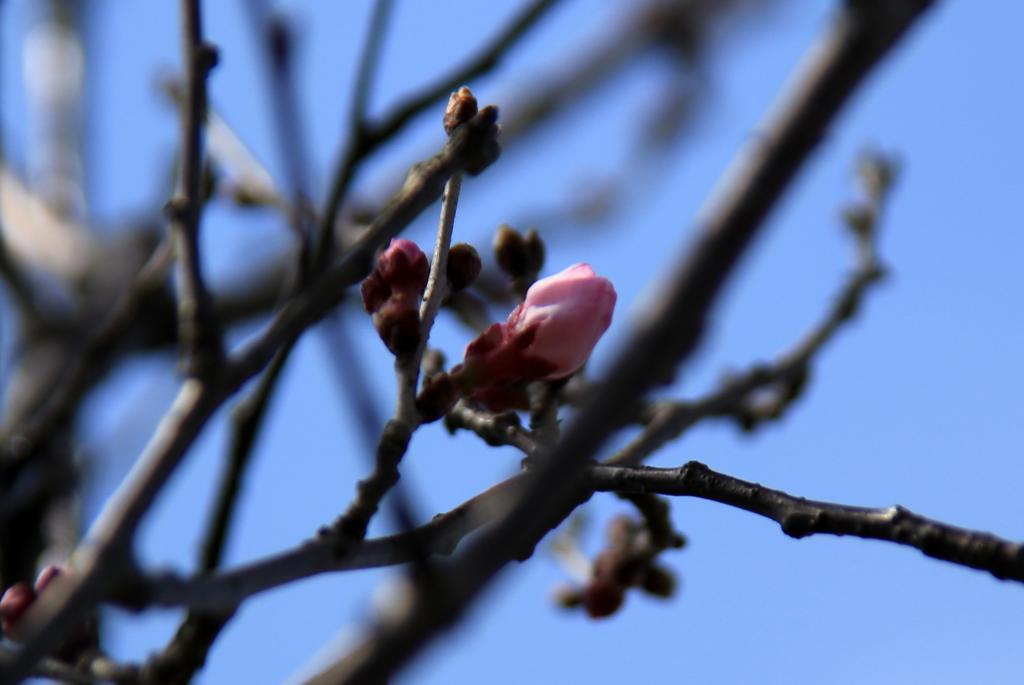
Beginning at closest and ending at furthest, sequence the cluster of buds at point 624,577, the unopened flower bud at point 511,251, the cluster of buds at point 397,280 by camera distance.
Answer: the cluster of buds at point 397,280
the unopened flower bud at point 511,251
the cluster of buds at point 624,577

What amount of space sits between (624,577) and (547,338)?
0.80m

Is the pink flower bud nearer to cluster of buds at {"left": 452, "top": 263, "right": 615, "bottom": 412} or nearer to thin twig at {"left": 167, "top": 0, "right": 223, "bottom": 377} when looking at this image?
cluster of buds at {"left": 452, "top": 263, "right": 615, "bottom": 412}

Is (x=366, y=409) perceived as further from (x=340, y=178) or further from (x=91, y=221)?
(x=91, y=221)

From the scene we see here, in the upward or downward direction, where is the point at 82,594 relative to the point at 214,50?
downward

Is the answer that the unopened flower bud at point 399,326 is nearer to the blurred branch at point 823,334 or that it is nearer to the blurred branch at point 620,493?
the blurred branch at point 620,493

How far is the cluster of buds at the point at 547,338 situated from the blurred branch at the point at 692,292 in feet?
3.40

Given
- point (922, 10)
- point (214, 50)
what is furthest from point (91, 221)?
point (922, 10)

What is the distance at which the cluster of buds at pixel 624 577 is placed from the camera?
2479 millimetres

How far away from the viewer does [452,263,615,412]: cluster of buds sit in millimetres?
1854

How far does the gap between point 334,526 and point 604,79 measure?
3282 mm

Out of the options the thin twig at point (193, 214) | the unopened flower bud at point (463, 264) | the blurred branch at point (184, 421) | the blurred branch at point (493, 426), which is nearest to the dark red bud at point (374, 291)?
the unopened flower bud at point (463, 264)

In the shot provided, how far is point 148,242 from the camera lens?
140 inches

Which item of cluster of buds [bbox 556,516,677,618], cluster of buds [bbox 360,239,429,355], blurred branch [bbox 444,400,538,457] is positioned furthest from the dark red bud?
cluster of buds [bbox 556,516,677,618]

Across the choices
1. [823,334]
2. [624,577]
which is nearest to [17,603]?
[624,577]
